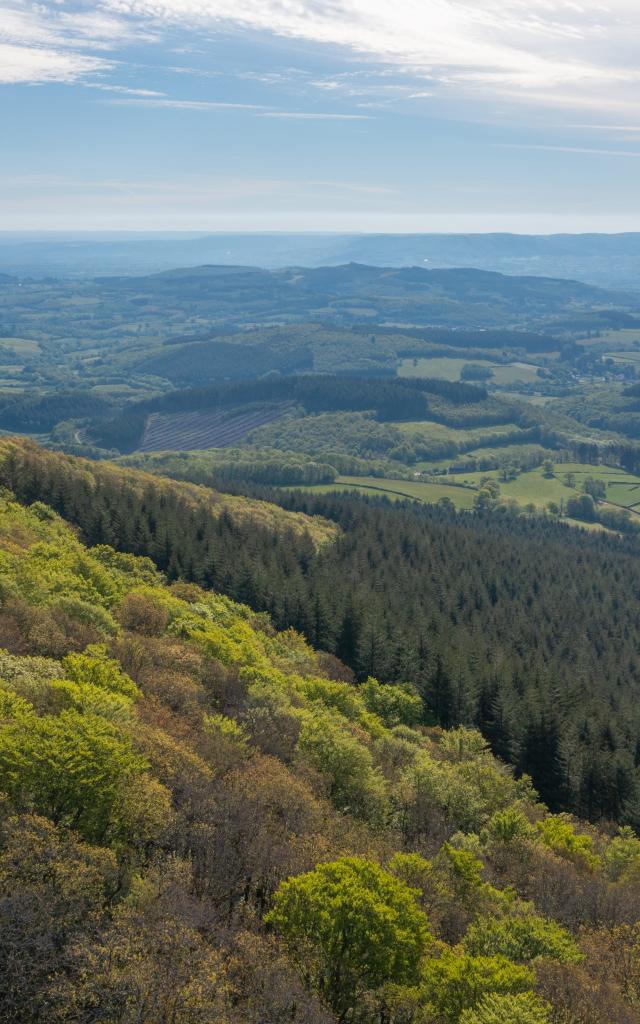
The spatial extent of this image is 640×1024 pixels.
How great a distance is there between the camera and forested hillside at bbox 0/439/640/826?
10838 cm

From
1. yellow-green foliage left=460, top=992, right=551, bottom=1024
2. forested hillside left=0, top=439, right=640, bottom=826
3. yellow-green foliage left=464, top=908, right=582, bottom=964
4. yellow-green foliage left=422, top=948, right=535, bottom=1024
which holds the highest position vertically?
yellow-green foliage left=460, top=992, right=551, bottom=1024

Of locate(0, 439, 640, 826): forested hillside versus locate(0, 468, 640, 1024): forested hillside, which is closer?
locate(0, 468, 640, 1024): forested hillside

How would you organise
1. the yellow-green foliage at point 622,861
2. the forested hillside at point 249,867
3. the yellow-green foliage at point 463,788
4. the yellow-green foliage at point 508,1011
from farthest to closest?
1. the yellow-green foliage at point 463,788
2. the yellow-green foliage at point 622,861
3. the yellow-green foliage at point 508,1011
4. the forested hillside at point 249,867

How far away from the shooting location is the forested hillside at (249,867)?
32312 millimetres

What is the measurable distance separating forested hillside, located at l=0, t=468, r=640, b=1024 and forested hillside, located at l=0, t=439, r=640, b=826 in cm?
2922

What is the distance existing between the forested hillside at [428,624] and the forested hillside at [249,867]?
95.9 ft

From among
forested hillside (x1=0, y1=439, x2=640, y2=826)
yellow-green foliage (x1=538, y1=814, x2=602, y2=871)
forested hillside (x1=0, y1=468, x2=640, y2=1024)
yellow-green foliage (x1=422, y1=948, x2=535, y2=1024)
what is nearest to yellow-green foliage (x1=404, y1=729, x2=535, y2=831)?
forested hillside (x1=0, y1=468, x2=640, y2=1024)

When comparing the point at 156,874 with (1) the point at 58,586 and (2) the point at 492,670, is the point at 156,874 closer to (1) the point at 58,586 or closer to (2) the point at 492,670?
(1) the point at 58,586

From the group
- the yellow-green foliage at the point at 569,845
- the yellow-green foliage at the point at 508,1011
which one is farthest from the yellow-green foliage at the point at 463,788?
the yellow-green foliage at the point at 508,1011

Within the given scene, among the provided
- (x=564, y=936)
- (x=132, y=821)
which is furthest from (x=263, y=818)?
(x=564, y=936)

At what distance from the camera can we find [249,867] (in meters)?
42.3

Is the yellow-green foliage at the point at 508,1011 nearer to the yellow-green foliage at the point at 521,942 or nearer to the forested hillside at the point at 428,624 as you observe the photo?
the yellow-green foliage at the point at 521,942

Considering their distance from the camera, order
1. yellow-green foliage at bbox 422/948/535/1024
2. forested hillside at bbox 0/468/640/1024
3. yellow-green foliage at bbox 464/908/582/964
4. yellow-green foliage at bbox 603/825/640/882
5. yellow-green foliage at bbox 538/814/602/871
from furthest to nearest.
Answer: yellow-green foliage at bbox 538/814/602/871
yellow-green foliage at bbox 603/825/640/882
yellow-green foliage at bbox 464/908/582/964
yellow-green foliage at bbox 422/948/535/1024
forested hillside at bbox 0/468/640/1024

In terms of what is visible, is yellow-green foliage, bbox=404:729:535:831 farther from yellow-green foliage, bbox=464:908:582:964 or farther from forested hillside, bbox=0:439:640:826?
yellow-green foliage, bbox=464:908:582:964
